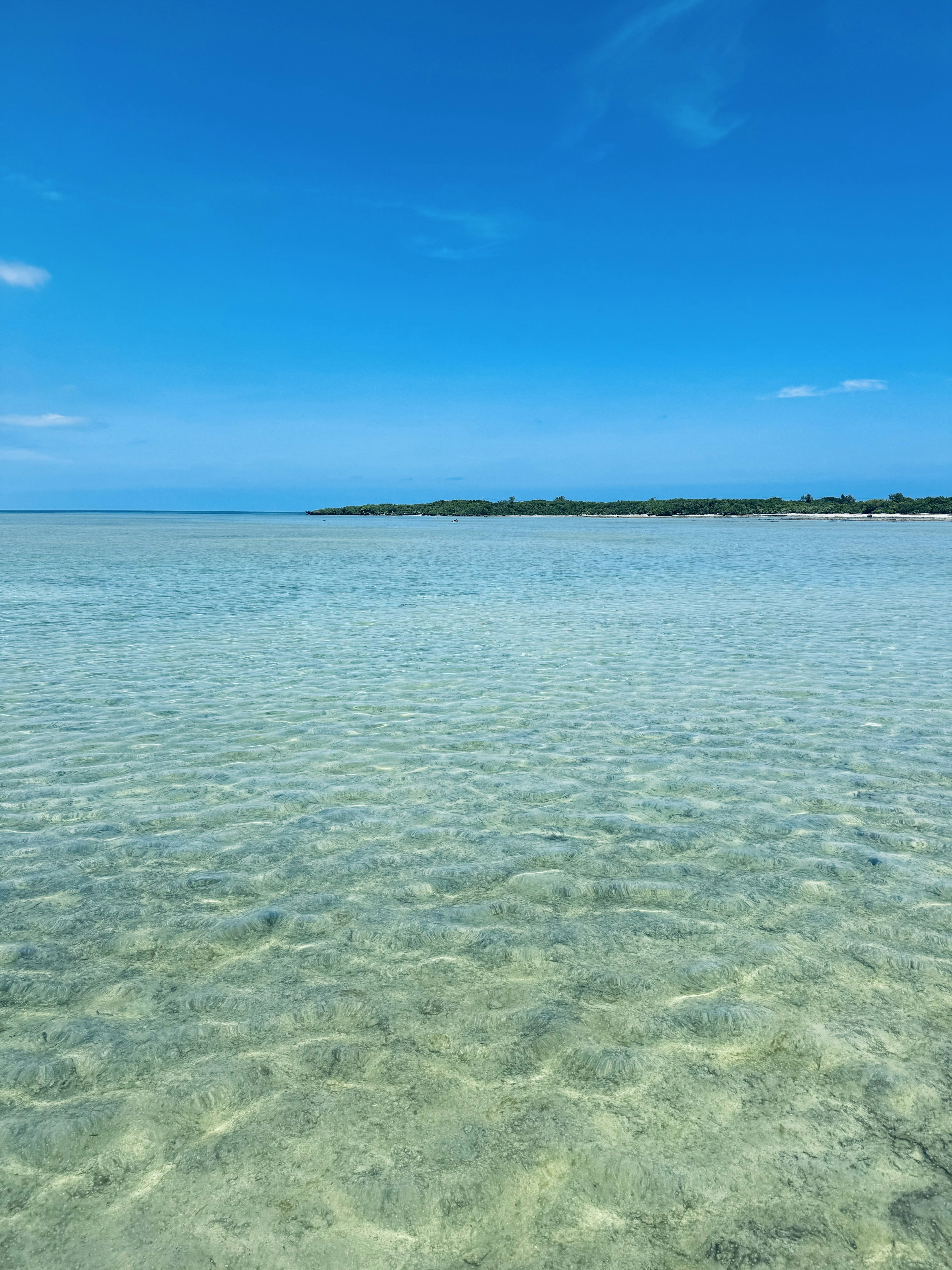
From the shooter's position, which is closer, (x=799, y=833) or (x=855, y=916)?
(x=855, y=916)

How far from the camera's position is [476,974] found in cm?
570

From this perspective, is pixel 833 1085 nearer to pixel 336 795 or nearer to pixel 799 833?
pixel 799 833

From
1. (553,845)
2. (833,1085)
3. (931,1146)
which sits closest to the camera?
(931,1146)

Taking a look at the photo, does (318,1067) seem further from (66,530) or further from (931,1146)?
(66,530)

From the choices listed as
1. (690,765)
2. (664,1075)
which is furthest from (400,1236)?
(690,765)

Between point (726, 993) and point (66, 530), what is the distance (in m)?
122

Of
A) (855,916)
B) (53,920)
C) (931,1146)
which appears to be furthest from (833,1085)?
(53,920)

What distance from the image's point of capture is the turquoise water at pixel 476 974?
3758 mm

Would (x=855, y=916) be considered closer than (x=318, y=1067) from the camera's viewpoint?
No

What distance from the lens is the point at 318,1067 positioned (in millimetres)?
4715

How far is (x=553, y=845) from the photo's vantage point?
7.93m

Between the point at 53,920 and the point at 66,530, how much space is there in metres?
119

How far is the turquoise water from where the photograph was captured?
148 inches

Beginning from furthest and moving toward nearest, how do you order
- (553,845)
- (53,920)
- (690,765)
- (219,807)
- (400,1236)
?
(690,765) → (219,807) → (553,845) → (53,920) → (400,1236)
